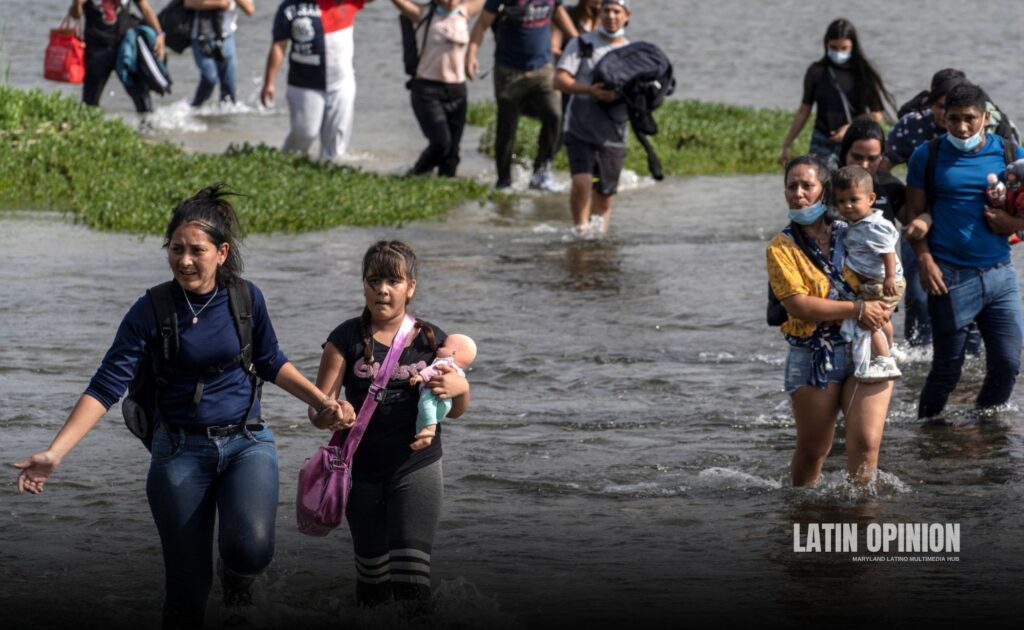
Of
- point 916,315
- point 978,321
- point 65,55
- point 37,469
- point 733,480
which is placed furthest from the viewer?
point 65,55

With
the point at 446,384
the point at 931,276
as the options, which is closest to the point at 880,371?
the point at 931,276

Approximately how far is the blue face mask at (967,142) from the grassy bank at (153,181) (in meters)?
7.18

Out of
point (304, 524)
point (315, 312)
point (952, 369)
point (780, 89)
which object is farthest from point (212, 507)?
point (780, 89)

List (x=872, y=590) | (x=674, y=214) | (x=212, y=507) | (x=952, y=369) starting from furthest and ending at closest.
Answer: (x=674, y=214) < (x=952, y=369) < (x=872, y=590) < (x=212, y=507)

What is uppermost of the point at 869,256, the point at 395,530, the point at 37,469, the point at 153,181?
the point at 869,256

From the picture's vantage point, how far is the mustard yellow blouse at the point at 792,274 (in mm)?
7133

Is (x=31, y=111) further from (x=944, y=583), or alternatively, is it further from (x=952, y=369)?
(x=944, y=583)

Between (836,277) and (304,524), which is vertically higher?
(836,277)

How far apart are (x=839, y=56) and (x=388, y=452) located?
7386 mm

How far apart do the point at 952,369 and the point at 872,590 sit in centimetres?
253

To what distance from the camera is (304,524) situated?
19.4 feet

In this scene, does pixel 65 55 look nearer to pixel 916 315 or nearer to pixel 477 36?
pixel 477 36

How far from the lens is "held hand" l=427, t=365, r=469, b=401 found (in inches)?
230

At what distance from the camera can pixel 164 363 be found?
19.0 feet
